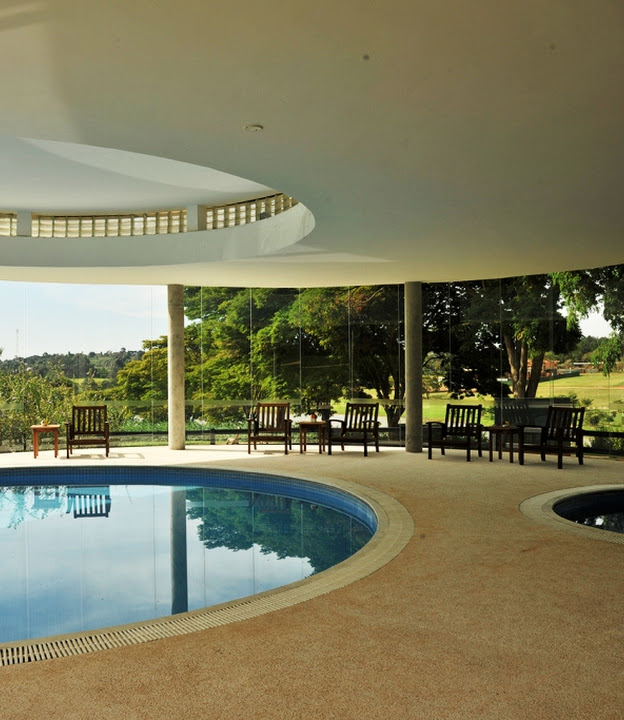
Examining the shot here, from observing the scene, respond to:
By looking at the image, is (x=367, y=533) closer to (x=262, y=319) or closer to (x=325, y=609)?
(x=325, y=609)

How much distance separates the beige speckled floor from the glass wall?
771 cm

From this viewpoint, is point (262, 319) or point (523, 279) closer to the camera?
point (523, 279)

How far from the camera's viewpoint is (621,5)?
308cm

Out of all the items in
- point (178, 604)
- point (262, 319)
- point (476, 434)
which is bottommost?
point (178, 604)

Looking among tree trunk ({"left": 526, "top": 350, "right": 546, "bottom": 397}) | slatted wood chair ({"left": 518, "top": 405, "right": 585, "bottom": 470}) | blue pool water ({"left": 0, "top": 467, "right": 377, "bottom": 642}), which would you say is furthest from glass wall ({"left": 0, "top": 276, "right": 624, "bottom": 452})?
blue pool water ({"left": 0, "top": 467, "right": 377, "bottom": 642})

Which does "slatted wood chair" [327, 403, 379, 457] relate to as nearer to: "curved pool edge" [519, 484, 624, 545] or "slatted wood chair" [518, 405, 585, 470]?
"slatted wood chair" [518, 405, 585, 470]

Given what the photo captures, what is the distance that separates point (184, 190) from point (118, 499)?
14.1 feet

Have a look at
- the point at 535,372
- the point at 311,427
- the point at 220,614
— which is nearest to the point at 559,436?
the point at 535,372

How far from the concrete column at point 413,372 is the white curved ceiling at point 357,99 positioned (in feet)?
16.4

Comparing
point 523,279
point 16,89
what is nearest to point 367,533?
point 16,89

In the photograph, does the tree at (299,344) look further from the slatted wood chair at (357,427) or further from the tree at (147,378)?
the slatted wood chair at (357,427)

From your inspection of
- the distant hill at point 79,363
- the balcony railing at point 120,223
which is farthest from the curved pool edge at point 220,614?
the distant hill at point 79,363

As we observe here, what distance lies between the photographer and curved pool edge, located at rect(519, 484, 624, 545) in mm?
6453

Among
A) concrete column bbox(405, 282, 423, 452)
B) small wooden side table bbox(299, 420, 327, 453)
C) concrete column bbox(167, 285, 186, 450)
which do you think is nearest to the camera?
small wooden side table bbox(299, 420, 327, 453)
